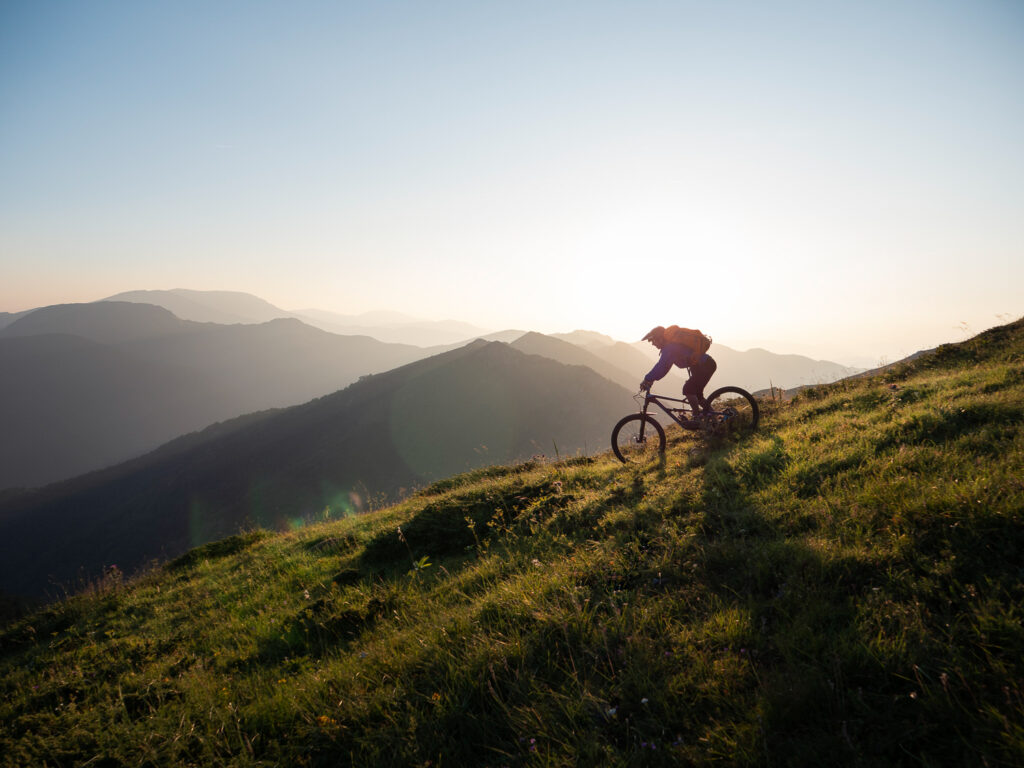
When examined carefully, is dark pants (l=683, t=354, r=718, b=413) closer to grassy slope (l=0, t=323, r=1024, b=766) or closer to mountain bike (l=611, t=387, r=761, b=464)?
mountain bike (l=611, t=387, r=761, b=464)

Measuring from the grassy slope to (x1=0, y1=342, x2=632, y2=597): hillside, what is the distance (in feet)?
215

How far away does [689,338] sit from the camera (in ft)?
30.7

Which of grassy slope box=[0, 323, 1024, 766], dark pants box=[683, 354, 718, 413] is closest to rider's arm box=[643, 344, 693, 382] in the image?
dark pants box=[683, 354, 718, 413]

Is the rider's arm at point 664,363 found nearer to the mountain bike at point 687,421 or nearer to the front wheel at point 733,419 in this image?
the mountain bike at point 687,421

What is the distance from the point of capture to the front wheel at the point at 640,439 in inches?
385

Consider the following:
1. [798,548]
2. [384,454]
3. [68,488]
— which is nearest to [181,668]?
[798,548]

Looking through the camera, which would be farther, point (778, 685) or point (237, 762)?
point (237, 762)

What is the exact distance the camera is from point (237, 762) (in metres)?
2.99

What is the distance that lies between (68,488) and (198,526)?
68.3 m

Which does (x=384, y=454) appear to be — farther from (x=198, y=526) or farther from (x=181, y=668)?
(x=181, y=668)

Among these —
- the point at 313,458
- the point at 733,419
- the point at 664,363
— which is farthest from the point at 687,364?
the point at 313,458

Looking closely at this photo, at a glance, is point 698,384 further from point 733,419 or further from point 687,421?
point 733,419


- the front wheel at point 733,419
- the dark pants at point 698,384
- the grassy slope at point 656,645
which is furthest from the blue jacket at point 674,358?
the grassy slope at point 656,645

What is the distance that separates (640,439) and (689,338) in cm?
257
